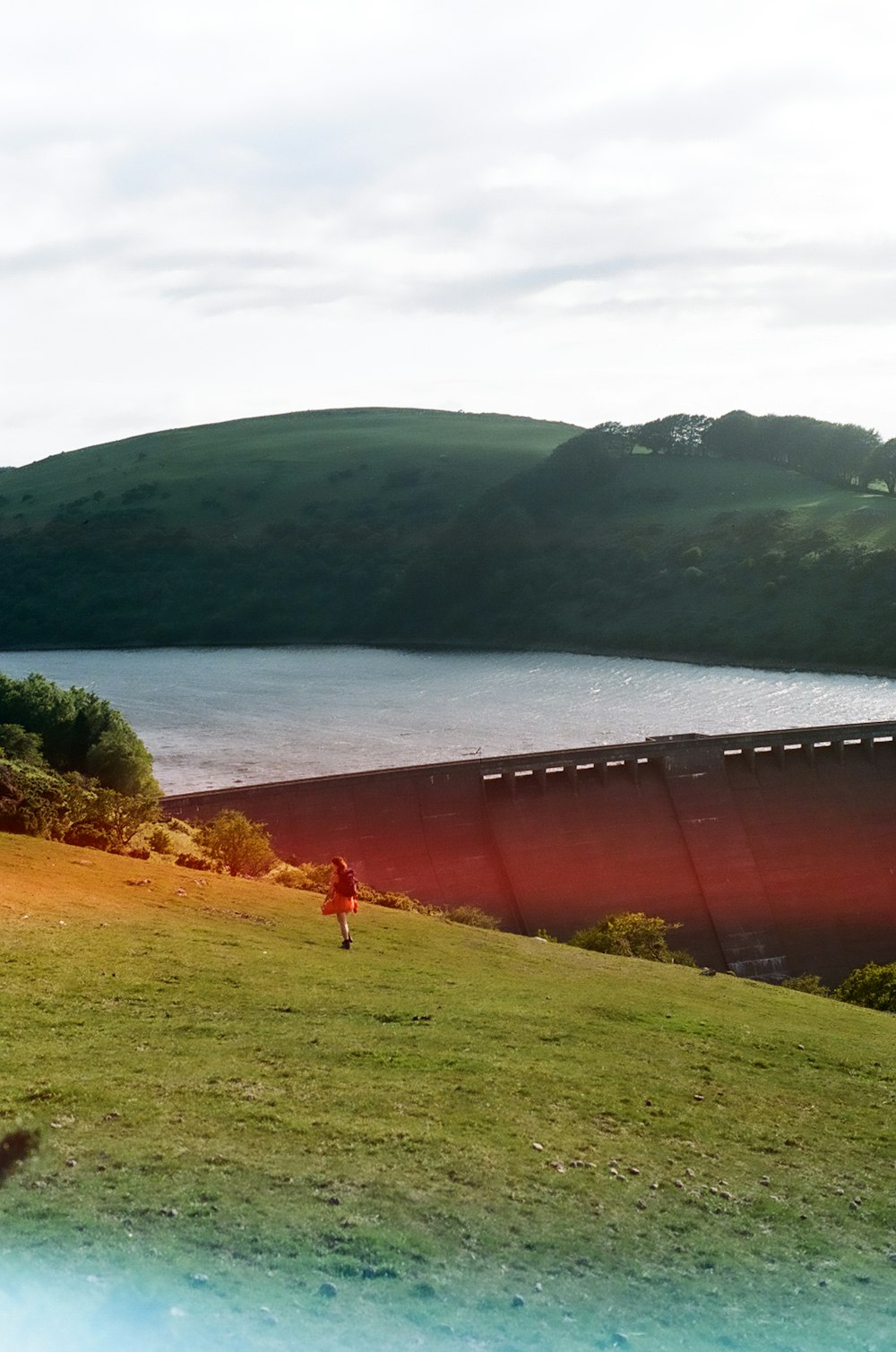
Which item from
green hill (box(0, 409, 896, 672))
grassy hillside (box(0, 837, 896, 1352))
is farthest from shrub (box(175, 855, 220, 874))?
green hill (box(0, 409, 896, 672))

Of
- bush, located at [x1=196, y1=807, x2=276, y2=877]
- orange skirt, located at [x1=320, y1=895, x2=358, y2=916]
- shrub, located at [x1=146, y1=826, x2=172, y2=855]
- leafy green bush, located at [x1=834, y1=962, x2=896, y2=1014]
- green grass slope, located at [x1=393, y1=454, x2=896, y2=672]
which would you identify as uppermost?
green grass slope, located at [x1=393, y1=454, x2=896, y2=672]

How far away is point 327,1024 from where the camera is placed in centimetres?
1622

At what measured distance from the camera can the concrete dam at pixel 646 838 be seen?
148 feet

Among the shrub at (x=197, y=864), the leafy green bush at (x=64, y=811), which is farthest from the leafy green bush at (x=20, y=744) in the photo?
the shrub at (x=197, y=864)

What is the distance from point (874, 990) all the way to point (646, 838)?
18.1 meters

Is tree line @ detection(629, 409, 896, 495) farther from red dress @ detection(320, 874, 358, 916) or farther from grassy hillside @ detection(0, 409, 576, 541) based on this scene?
red dress @ detection(320, 874, 358, 916)

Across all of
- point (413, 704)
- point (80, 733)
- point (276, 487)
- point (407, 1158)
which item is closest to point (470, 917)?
point (80, 733)

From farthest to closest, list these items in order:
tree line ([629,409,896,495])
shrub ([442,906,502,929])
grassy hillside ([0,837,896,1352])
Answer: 1. tree line ([629,409,896,495])
2. shrub ([442,906,502,929])
3. grassy hillside ([0,837,896,1352])

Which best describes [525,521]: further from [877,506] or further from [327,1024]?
[327,1024]

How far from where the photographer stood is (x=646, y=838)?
49.6 m

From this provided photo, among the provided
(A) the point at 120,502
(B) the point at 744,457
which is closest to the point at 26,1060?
(B) the point at 744,457

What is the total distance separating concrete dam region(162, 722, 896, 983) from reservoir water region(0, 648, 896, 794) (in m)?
15.3

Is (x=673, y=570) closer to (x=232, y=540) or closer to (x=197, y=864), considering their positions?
(x=232, y=540)

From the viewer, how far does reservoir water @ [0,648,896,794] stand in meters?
72.8
